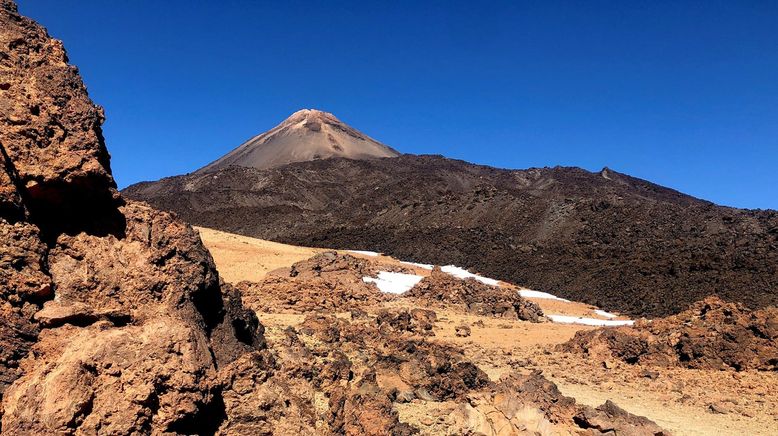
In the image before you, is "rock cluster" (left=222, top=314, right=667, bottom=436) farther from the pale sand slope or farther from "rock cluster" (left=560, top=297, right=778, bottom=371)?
the pale sand slope

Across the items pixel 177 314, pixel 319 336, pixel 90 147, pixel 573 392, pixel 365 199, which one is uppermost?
pixel 365 199

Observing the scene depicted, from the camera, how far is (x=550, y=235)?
39438mm

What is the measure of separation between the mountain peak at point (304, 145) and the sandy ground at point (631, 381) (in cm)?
9533

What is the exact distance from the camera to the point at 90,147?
467 cm

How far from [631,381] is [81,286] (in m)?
9.99

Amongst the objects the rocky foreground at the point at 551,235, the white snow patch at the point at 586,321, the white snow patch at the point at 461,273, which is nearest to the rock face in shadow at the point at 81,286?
the white snow patch at the point at 586,321

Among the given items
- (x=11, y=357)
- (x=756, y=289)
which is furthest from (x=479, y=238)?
(x=11, y=357)

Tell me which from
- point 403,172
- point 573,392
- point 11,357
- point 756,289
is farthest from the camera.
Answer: point 403,172

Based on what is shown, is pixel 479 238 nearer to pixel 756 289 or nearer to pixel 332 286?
pixel 756 289

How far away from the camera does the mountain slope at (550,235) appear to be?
25.1m

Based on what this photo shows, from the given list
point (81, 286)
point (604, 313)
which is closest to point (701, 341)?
point (604, 313)

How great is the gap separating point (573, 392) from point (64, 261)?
8554 mm

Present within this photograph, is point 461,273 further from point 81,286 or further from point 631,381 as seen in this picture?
point 81,286

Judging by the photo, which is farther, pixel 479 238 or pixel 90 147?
pixel 479 238
